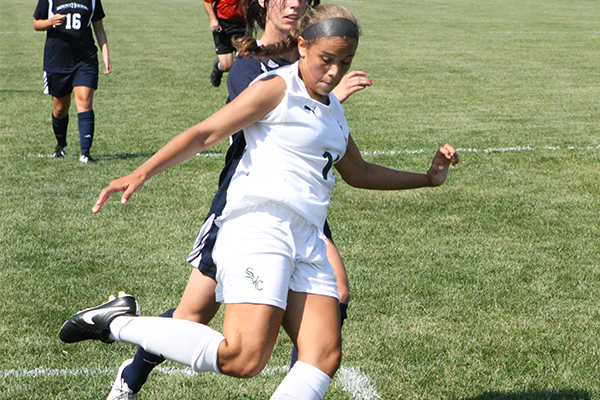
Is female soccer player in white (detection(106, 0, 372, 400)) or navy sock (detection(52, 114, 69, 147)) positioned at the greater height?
female soccer player in white (detection(106, 0, 372, 400))

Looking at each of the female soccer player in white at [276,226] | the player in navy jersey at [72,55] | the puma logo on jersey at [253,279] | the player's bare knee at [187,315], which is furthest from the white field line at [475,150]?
the puma logo on jersey at [253,279]

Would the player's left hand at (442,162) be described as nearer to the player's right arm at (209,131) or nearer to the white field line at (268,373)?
the player's right arm at (209,131)

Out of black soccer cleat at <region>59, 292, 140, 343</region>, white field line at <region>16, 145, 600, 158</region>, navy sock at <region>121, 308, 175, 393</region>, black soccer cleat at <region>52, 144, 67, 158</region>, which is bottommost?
black soccer cleat at <region>52, 144, 67, 158</region>

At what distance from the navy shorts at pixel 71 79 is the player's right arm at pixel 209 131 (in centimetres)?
590

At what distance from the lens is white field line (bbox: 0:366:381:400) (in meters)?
3.59

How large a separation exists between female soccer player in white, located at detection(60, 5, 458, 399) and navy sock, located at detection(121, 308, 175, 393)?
285 millimetres

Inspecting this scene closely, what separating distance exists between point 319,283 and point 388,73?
43.5 ft

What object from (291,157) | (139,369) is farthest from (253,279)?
(139,369)

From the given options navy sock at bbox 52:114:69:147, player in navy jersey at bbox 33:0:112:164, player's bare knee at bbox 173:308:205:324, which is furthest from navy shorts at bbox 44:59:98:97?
player's bare knee at bbox 173:308:205:324

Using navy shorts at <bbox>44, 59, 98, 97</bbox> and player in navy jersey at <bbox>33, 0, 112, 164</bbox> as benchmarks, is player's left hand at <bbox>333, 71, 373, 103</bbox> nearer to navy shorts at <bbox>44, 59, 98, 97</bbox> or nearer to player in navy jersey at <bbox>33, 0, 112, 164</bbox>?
player in navy jersey at <bbox>33, 0, 112, 164</bbox>

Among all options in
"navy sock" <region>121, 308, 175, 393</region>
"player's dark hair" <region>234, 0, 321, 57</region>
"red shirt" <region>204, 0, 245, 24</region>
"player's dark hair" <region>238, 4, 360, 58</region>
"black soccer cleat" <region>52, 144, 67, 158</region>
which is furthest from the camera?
"red shirt" <region>204, 0, 245, 24</region>

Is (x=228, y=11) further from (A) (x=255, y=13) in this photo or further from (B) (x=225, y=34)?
(A) (x=255, y=13)

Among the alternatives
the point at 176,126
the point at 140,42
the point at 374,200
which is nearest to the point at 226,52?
the point at 176,126

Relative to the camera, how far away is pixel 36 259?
532 centimetres
